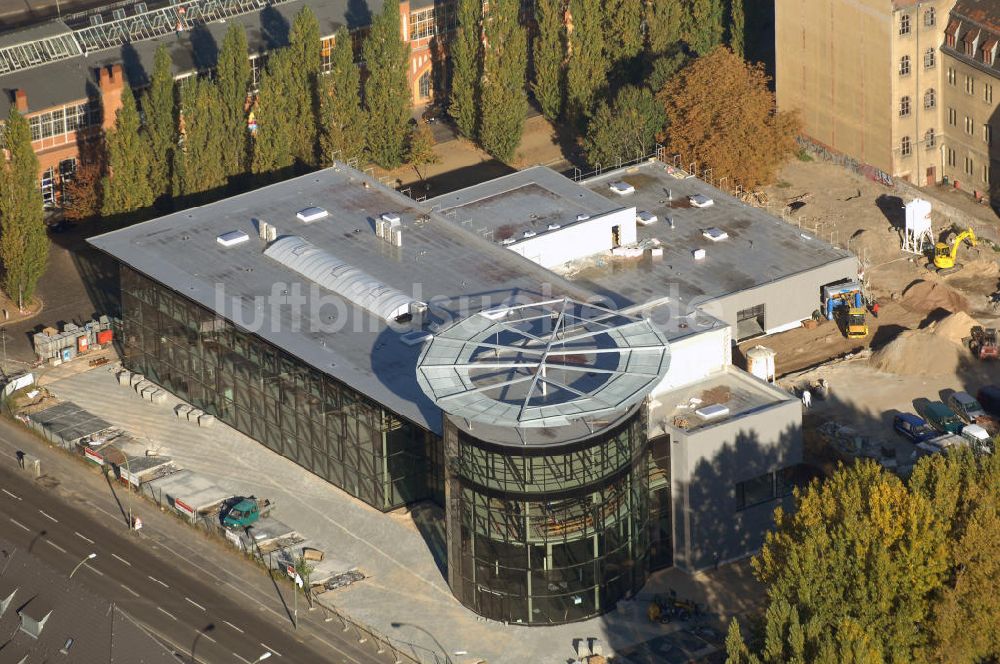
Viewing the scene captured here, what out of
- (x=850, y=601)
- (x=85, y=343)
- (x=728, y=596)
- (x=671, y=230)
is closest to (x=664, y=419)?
(x=728, y=596)

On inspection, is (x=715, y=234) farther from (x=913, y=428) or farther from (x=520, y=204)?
(x=913, y=428)

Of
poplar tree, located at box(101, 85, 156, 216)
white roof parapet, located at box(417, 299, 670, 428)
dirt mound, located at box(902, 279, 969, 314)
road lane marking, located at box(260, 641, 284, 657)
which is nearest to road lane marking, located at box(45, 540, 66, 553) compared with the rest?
Result: road lane marking, located at box(260, 641, 284, 657)

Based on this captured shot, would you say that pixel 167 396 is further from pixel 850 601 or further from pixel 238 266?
pixel 850 601

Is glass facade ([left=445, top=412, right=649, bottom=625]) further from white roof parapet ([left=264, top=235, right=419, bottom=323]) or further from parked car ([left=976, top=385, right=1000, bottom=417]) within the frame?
parked car ([left=976, top=385, right=1000, bottom=417])

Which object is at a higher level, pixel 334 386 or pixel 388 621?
pixel 334 386

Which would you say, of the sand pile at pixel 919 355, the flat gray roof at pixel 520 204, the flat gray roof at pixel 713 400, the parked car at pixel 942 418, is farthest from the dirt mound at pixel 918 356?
the flat gray roof at pixel 520 204

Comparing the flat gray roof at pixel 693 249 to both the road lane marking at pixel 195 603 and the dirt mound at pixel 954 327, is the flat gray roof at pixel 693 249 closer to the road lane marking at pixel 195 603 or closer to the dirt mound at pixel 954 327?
the dirt mound at pixel 954 327
